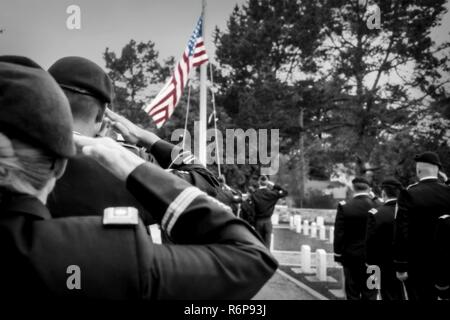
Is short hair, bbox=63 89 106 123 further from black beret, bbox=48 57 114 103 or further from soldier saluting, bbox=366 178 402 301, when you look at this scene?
soldier saluting, bbox=366 178 402 301

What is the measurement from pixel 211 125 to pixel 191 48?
21196mm

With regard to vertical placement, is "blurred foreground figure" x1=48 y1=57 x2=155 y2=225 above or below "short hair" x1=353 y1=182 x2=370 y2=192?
above

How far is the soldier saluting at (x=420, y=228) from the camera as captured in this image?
17.5 feet

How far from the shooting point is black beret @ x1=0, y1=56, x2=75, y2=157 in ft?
3.67

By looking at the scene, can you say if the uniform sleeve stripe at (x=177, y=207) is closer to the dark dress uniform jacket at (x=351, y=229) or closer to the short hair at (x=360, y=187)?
the dark dress uniform jacket at (x=351, y=229)

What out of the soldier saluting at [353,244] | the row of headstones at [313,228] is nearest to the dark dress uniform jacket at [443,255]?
the soldier saluting at [353,244]

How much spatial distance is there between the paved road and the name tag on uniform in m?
7.30

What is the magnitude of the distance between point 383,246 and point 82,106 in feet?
17.2

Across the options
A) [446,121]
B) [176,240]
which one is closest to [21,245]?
[176,240]

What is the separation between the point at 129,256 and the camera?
110 centimetres

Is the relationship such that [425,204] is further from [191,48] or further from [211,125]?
[211,125]

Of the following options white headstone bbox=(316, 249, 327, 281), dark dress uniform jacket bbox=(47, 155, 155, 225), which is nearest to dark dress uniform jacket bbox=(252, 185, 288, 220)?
white headstone bbox=(316, 249, 327, 281)

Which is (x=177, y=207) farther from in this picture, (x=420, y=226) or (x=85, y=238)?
(x=420, y=226)

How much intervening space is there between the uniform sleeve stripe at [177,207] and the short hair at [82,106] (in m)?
0.77
